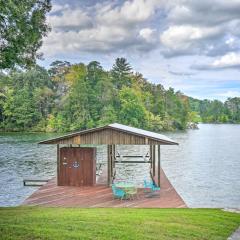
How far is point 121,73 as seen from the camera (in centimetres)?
9888

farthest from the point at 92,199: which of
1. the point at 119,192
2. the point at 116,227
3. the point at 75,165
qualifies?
the point at 116,227

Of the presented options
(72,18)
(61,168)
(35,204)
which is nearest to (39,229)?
(35,204)

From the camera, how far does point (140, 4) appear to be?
27062 millimetres

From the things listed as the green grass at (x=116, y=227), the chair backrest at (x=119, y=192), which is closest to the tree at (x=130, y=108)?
the chair backrest at (x=119, y=192)

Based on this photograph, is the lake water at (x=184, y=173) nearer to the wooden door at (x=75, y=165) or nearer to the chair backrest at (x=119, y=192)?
the wooden door at (x=75, y=165)

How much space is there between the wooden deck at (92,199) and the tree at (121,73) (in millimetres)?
77872

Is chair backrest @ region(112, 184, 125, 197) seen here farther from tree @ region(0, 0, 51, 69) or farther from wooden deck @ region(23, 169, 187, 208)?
tree @ region(0, 0, 51, 69)

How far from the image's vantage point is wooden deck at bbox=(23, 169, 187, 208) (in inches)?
659

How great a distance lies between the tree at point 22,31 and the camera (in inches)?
563

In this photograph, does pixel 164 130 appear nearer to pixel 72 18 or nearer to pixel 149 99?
pixel 149 99

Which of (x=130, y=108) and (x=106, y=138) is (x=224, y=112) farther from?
(x=106, y=138)

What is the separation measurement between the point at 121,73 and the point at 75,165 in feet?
259

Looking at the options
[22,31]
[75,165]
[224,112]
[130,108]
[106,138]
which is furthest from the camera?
[224,112]

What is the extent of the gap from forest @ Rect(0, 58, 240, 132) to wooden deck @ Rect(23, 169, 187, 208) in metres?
63.2
